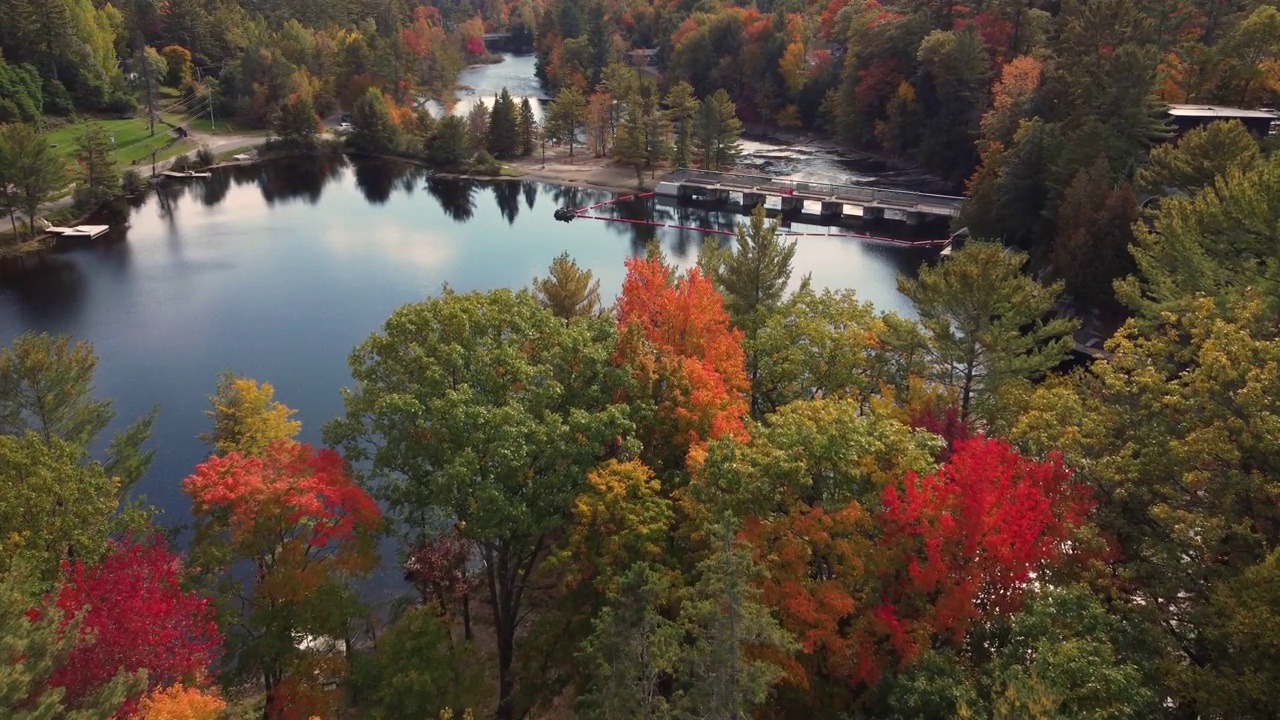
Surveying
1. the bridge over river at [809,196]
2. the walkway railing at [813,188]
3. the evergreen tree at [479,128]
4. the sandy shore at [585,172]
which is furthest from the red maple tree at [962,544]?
the evergreen tree at [479,128]

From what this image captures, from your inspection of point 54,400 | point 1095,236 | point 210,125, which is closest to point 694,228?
point 1095,236

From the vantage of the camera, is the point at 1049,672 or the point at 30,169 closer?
the point at 1049,672

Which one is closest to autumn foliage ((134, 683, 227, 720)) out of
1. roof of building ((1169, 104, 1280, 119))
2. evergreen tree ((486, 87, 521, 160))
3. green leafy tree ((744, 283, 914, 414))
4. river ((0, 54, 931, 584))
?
green leafy tree ((744, 283, 914, 414))

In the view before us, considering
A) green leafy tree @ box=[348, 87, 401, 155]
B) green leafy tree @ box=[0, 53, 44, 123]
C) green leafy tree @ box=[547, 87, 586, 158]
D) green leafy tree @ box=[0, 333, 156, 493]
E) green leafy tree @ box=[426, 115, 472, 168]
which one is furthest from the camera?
green leafy tree @ box=[348, 87, 401, 155]

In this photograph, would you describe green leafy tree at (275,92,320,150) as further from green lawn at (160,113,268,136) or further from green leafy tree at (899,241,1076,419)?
green leafy tree at (899,241,1076,419)

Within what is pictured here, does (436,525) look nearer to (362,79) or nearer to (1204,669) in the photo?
(1204,669)

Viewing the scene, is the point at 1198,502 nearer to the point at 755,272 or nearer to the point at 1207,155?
the point at 755,272
